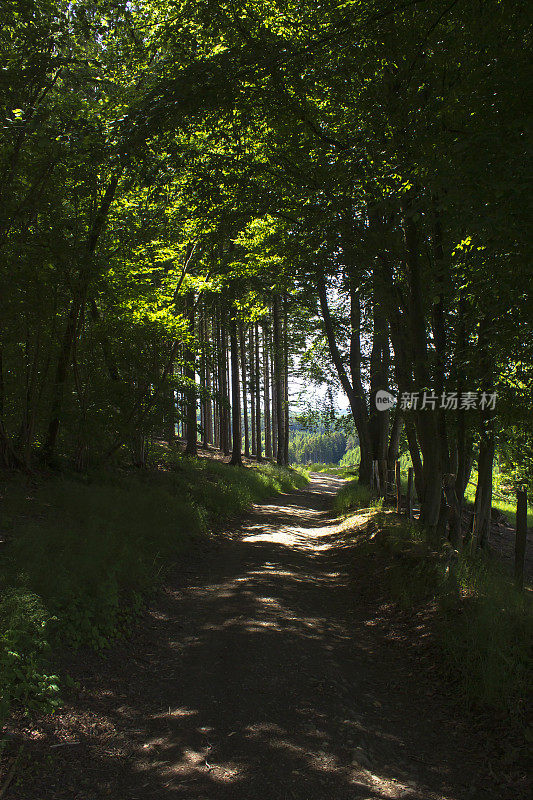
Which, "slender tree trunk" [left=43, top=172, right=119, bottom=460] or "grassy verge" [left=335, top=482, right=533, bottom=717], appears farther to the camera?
"slender tree trunk" [left=43, top=172, right=119, bottom=460]

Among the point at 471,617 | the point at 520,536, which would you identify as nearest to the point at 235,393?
the point at 520,536

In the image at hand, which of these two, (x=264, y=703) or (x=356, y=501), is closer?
(x=264, y=703)

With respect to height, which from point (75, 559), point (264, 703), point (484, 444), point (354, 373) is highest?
point (354, 373)

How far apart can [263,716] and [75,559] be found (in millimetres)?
3153

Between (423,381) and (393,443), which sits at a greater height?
(423,381)

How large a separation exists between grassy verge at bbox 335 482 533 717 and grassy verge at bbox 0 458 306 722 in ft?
11.7

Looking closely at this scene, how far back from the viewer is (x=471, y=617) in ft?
17.2

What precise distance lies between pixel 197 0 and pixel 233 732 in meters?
9.84

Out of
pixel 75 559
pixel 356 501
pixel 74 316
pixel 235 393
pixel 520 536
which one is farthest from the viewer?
pixel 235 393

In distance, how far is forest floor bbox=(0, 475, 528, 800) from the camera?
334cm

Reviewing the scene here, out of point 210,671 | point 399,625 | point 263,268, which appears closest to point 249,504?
point 263,268

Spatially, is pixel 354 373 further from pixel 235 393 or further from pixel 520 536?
pixel 520 536

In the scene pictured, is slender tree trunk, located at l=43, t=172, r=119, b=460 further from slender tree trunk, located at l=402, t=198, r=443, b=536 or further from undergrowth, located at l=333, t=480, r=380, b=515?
undergrowth, located at l=333, t=480, r=380, b=515

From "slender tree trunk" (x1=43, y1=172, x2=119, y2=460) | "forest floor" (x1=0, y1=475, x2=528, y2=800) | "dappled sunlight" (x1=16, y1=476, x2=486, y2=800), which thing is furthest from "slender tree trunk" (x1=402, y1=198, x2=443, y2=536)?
"slender tree trunk" (x1=43, y1=172, x2=119, y2=460)
